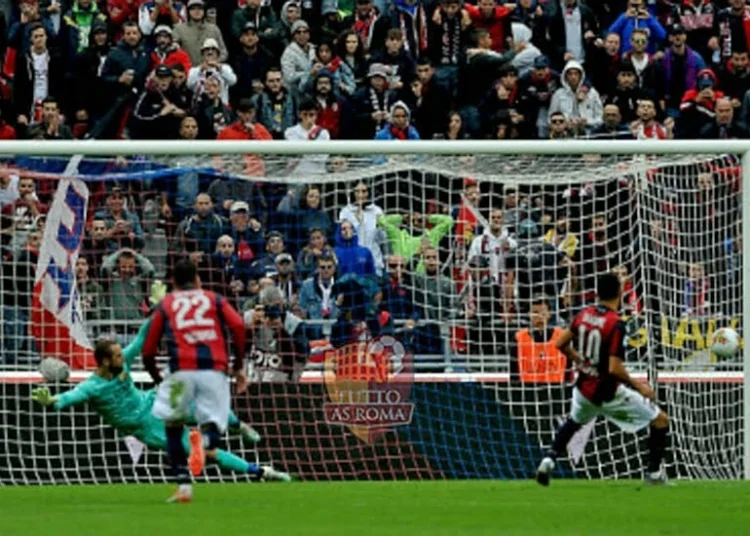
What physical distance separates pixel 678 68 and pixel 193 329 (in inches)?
517

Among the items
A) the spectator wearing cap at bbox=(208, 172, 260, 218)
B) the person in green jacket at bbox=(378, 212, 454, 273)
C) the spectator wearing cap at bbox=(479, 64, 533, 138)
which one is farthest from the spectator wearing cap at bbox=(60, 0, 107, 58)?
the person in green jacket at bbox=(378, 212, 454, 273)

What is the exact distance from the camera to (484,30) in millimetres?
27438

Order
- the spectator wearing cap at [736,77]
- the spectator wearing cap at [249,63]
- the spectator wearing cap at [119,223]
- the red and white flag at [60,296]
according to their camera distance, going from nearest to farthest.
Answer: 1. the red and white flag at [60,296]
2. the spectator wearing cap at [119,223]
3. the spectator wearing cap at [249,63]
4. the spectator wearing cap at [736,77]

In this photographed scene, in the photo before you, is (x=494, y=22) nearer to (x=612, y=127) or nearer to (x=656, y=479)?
(x=612, y=127)

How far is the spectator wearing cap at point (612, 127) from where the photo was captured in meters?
25.7

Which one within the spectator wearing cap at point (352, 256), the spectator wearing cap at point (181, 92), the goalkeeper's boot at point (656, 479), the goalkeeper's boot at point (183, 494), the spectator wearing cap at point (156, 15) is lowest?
the goalkeeper's boot at point (656, 479)

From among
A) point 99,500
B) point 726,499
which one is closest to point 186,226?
point 99,500

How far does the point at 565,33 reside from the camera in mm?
27828

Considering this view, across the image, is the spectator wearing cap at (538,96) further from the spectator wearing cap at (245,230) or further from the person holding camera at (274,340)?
the person holding camera at (274,340)

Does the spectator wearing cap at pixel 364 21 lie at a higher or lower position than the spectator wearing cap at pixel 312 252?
higher

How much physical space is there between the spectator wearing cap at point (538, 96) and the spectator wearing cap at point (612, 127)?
886 mm

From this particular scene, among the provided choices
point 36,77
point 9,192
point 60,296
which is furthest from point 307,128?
point 60,296

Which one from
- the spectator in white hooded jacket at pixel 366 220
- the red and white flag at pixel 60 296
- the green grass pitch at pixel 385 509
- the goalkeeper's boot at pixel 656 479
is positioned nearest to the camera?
the green grass pitch at pixel 385 509

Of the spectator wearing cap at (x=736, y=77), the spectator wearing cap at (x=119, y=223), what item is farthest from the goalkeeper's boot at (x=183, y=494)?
the spectator wearing cap at (x=736, y=77)
